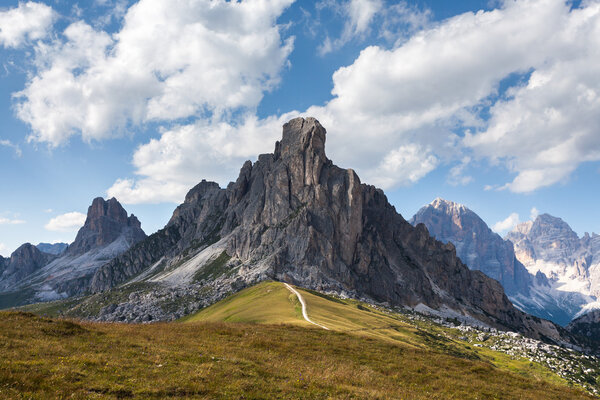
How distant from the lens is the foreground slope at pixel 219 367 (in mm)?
18250

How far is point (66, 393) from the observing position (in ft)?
54.0

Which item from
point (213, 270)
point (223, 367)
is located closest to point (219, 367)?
point (223, 367)

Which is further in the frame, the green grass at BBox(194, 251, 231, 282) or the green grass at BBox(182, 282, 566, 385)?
the green grass at BBox(194, 251, 231, 282)

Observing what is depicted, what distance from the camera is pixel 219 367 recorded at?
75.4 feet

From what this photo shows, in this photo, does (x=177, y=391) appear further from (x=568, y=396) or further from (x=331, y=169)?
(x=331, y=169)

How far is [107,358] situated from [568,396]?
39.8 metres

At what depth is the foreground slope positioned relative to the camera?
18250 mm

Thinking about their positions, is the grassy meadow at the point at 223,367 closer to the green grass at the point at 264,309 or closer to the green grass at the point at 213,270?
the green grass at the point at 264,309

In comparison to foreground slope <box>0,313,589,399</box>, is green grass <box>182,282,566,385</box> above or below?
below

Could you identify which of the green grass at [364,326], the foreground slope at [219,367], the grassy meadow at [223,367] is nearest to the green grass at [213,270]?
the green grass at [364,326]

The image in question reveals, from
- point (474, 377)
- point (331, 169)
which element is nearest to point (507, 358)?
point (474, 377)

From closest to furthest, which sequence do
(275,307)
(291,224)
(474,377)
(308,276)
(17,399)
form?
1. (17,399)
2. (474,377)
3. (275,307)
4. (308,276)
5. (291,224)

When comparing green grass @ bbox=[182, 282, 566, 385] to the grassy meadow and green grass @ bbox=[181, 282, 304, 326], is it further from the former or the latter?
the grassy meadow

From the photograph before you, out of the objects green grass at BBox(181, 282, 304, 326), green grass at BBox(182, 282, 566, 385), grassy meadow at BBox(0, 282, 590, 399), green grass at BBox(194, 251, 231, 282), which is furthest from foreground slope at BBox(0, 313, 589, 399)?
green grass at BBox(194, 251, 231, 282)
